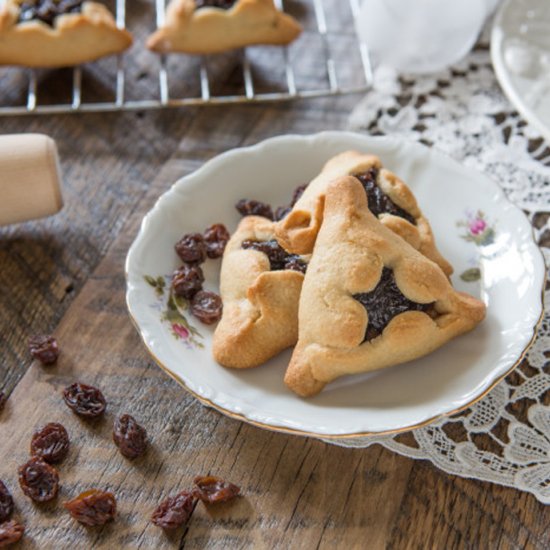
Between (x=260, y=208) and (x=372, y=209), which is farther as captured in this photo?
(x=260, y=208)

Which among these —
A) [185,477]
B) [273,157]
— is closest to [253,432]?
[185,477]

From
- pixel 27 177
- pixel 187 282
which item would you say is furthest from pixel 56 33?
pixel 187 282

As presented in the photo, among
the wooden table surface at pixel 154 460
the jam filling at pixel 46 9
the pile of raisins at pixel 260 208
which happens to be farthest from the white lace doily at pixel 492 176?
the jam filling at pixel 46 9

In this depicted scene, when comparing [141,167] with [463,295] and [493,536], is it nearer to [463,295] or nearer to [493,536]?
[463,295]

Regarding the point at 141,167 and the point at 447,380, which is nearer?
the point at 447,380

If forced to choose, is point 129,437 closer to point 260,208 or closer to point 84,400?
point 84,400

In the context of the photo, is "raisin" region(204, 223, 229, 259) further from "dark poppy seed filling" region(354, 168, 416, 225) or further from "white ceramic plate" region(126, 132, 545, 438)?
"dark poppy seed filling" region(354, 168, 416, 225)
